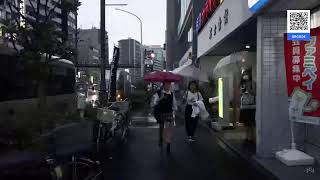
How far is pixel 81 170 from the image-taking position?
620cm

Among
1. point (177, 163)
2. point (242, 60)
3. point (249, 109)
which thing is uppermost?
point (242, 60)

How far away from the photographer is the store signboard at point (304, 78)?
927 centimetres

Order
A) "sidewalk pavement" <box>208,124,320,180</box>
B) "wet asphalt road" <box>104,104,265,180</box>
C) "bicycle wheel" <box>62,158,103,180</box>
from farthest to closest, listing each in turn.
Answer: "wet asphalt road" <box>104,104,265,180</box>
"sidewalk pavement" <box>208,124,320,180</box>
"bicycle wheel" <box>62,158,103,180</box>

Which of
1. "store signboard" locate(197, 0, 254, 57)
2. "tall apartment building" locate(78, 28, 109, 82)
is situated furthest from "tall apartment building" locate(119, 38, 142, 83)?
"store signboard" locate(197, 0, 254, 57)

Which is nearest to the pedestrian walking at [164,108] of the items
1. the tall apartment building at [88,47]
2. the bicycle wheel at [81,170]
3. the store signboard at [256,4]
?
the store signboard at [256,4]

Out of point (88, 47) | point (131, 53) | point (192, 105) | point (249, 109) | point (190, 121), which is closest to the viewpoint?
point (249, 109)

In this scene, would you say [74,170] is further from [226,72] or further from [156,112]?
[226,72]

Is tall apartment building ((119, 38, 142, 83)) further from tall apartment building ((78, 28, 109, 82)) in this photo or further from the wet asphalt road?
the wet asphalt road

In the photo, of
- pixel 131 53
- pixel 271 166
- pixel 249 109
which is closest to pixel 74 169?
pixel 271 166

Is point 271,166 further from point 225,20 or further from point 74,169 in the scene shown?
point 225,20

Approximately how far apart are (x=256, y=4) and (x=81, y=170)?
5.34 meters
